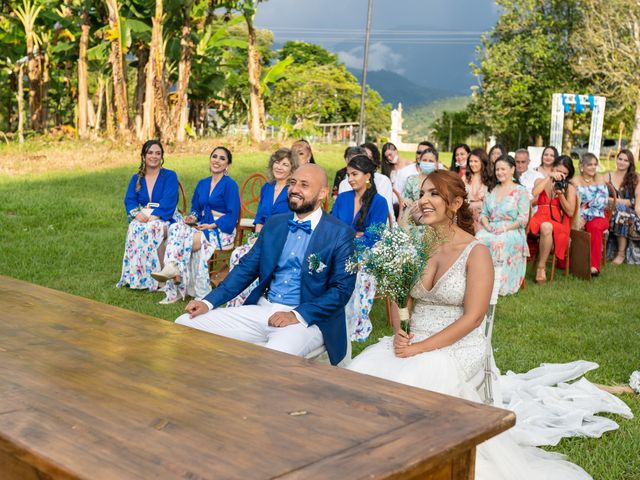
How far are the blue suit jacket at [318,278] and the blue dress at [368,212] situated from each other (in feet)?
6.79

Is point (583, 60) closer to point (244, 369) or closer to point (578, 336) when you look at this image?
point (578, 336)

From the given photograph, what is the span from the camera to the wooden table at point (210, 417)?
6.11ft

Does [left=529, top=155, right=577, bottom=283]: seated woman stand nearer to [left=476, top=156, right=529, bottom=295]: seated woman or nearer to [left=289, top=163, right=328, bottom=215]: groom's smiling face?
[left=476, top=156, right=529, bottom=295]: seated woman

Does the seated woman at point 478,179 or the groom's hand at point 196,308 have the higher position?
the seated woman at point 478,179

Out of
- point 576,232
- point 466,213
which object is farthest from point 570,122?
point 466,213

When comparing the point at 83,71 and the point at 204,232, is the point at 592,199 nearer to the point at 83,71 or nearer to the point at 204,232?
the point at 204,232

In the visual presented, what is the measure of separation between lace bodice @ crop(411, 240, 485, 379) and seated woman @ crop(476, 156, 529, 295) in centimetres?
461

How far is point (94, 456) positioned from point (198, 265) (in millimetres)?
6127

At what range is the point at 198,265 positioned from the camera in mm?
7961

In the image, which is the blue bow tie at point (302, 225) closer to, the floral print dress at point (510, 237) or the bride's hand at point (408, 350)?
the bride's hand at point (408, 350)

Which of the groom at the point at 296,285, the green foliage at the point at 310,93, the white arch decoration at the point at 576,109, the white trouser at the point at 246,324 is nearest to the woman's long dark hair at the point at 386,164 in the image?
the groom at the point at 296,285

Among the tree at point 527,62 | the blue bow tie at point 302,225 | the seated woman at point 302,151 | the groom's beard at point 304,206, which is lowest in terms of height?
the blue bow tie at point 302,225

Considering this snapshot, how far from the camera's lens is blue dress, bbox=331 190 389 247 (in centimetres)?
679

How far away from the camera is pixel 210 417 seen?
2.16 metres
